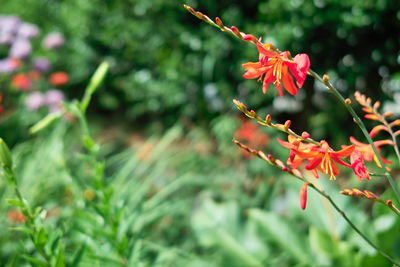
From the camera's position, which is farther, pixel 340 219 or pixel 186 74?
pixel 186 74

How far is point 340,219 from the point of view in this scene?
4.71 feet

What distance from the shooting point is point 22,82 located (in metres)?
3.07

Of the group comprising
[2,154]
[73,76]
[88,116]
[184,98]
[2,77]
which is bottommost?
[88,116]

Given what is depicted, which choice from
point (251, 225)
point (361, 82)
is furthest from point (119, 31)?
point (251, 225)

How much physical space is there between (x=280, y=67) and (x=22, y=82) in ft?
9.73

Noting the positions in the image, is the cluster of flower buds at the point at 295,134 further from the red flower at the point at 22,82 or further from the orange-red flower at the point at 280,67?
the red flower at the point at 22,82

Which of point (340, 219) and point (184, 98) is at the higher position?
point (340, 219)

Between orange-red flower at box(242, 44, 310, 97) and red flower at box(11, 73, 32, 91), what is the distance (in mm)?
2939

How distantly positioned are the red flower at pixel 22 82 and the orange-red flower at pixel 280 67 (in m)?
2.94

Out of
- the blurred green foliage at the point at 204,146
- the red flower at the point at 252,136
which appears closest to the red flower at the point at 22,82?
the blurred green foliage at the point at 204,146

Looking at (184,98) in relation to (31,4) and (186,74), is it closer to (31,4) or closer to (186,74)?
(186,74)

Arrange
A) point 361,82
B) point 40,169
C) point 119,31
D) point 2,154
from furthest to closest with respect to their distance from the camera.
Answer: point 119,31 → point 361,82 → point 40,169 → point 2,154

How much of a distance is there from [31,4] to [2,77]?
1.63 metres

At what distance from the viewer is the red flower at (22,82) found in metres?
3.08
